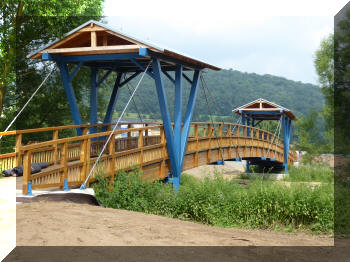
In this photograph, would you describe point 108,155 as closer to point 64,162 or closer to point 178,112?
point 64,162

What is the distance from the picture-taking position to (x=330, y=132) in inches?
1172

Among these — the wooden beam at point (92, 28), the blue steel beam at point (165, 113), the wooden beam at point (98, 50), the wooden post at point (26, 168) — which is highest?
the wooden beam at point (92, 28)

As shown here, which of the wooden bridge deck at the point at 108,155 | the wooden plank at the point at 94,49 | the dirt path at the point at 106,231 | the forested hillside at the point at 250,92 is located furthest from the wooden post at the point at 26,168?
the forested hillside at the point at 250,92

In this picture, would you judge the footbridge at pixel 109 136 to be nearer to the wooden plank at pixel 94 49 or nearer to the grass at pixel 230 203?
the wooden plank at pixel 94 49

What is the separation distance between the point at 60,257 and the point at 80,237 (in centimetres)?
68

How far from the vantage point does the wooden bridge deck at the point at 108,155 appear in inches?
305

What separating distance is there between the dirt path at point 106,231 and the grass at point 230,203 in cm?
172

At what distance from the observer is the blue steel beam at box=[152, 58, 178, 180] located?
34.8 ft

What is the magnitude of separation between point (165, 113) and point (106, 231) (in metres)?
5.86

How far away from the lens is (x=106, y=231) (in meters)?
5.52

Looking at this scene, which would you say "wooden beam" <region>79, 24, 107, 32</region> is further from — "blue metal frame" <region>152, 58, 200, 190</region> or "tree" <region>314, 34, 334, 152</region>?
"tree" <region>314, 34, 334, 152</region>

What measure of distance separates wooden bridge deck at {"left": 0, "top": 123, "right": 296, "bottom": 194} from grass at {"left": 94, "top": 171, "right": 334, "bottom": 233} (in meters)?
0.56

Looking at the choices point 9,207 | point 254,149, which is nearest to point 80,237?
point 9,207

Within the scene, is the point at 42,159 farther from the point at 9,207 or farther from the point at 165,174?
the point at 165,174
